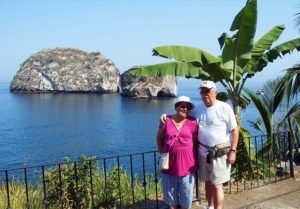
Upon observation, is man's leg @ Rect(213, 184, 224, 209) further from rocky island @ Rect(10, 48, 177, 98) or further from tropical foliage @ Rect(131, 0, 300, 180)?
rocky island @ Rect(10, 48, 177, 98)

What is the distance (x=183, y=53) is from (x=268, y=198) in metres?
2.81

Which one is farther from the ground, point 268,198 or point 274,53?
point 274,53

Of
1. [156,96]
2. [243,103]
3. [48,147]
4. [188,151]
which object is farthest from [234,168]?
[156,96]

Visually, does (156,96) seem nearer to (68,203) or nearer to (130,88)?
(130,88)

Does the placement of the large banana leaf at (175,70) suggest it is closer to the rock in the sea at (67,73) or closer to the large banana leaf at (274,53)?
the large banana leaf at (274,53)

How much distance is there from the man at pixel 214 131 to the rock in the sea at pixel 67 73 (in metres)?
142

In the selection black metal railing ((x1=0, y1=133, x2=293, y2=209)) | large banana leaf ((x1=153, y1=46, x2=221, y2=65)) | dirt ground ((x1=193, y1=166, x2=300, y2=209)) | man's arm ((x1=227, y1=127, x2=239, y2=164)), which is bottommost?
dirt ground ((x1=193, y1=166, x2=300, y2=209))

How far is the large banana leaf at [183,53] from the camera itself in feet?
23.8

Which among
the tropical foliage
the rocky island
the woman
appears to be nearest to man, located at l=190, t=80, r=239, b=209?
the woman

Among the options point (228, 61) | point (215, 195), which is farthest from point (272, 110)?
point (215, 195)

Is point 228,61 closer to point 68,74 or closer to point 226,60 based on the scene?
point 226,60

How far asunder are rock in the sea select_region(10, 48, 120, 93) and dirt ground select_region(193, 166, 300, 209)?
140 m

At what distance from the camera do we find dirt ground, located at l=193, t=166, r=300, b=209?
6.23 meters

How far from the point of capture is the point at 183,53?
7375mm
